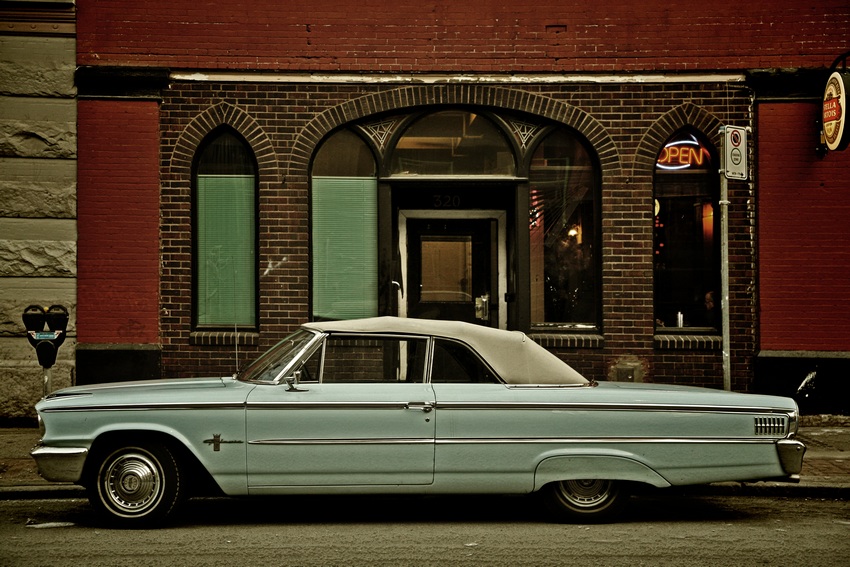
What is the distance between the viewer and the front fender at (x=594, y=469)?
6781mm

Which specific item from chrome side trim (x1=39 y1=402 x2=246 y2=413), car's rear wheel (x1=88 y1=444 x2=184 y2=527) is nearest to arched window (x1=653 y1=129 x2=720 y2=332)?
chrome side trim (x1=39 y1=402 x2=246 y2=413)

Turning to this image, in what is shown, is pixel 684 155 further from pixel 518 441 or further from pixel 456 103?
pixel 518 441

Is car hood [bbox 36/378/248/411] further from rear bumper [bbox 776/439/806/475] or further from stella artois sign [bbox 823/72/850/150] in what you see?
stella artois sign [bbox 823/72/850/150]

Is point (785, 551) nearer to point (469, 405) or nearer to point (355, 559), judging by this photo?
point (469, 405)

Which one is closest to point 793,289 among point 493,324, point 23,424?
point 493,324

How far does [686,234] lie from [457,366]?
576 cm

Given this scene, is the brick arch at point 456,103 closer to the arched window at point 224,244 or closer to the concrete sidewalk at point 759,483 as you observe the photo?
the arched window at point 224,244

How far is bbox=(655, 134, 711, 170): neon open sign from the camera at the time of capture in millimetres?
11781

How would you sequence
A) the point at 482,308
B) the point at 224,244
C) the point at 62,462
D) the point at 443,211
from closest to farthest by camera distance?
1. the point at 62,462
2. the point at 224,244
3. the point at 482,308
4. the point at 443,211

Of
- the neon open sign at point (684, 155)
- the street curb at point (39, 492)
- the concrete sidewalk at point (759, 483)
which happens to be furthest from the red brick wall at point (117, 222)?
the neon open sign at point (684, 155)

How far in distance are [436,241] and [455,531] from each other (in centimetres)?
596

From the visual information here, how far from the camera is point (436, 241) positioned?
12.3m

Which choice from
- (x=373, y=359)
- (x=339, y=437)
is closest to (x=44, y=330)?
(x=373, y=359)

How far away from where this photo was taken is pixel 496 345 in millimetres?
7098
